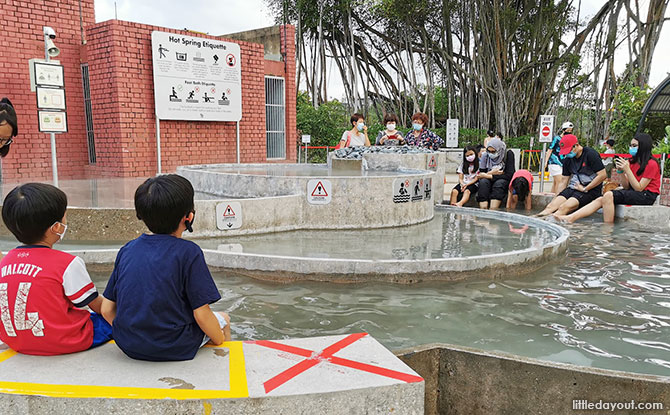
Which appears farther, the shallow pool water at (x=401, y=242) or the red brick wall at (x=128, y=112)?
the red brick wall at (x=128, y=112)

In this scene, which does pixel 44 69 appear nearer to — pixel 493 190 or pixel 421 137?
pixel 421 137

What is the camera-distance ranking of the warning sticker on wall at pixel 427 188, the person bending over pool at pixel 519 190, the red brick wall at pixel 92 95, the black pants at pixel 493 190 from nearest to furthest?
the warning sticker on wall at pixel 427 188 → the black pants at pixel 493 190 → the person bending over pool at pixel 519 190 → the red brick wall at pixel 92 95

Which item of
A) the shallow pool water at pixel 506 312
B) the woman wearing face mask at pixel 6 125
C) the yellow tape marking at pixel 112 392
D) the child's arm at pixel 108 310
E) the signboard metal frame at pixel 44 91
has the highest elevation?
the signboard metal frame at pixel 44 91

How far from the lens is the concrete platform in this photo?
2.01 metres

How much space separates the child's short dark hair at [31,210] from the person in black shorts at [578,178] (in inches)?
317

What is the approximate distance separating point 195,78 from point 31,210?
1079cm

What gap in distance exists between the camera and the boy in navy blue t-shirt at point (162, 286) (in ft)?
7.38

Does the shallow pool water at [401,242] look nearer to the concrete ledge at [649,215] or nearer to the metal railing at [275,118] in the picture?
the concrete ledge at [649,215]

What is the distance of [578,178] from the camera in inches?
343

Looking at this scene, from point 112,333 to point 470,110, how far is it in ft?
74.9

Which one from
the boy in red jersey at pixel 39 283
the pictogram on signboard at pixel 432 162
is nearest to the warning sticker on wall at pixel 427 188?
the pictogram on signboard at pixel 432 162

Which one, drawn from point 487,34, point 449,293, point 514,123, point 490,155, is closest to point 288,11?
point 487,34

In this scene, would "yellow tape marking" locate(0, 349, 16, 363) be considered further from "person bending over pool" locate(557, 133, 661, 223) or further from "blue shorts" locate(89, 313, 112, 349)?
"person bending over pool" locate(557, 133, 661, 223)

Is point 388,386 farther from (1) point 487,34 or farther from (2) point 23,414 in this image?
(1) point 487,34
